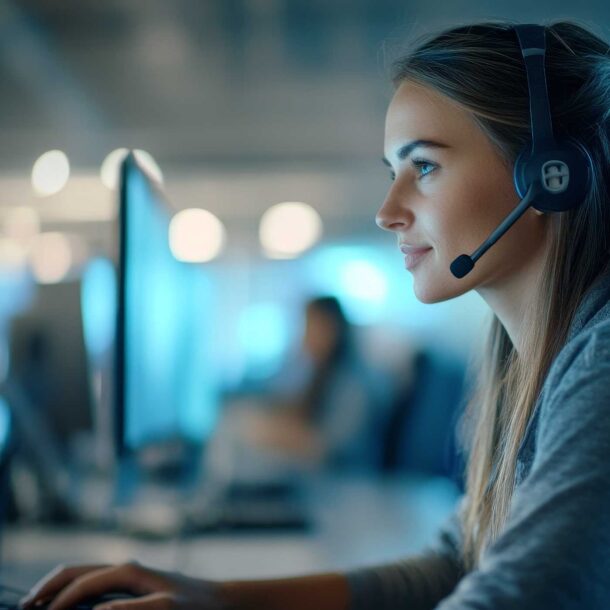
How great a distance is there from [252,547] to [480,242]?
947 mm

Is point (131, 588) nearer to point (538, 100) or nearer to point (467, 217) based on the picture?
point (467, 217)

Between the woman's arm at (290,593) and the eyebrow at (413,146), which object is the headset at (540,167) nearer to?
the eyebrow at (413,146)

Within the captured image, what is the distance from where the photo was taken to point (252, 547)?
1.57 meters

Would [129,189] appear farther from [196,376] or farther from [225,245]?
[225,245]

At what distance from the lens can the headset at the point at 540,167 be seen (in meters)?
0.81

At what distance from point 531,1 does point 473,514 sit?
3.45 m

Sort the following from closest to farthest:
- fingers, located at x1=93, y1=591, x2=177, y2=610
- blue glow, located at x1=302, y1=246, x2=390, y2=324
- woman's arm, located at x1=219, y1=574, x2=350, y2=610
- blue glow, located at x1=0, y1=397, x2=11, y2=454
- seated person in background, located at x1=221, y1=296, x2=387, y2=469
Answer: fingers, located at x1=93, y1=591, x2=177, y2=610
woman's arm, located at x1=219, y1=574, x2=350, y2=610
blue glow, located at x1=0, y1=397, x2=11, y2=454
seated person in background, located at x1=221, y1=296, x2=387, y2=469
blue glow, located at x1=302, y1=246, x2=390, y2=324

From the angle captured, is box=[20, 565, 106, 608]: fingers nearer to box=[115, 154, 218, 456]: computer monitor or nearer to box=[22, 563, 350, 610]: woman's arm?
box=[22, 563, 350, 610]: woman's arm

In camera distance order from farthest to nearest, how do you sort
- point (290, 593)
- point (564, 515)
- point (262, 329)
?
1. point (262, 329)
2. point (290, 593)
3. point (564, 515)

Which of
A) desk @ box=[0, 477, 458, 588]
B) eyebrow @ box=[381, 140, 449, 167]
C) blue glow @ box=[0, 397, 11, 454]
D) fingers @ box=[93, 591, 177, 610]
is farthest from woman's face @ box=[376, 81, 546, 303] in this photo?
blue glow @ box=[0, 397, 11, 454]

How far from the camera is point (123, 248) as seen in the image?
1159 millimetres

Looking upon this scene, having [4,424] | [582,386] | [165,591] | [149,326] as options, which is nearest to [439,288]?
[582,386]

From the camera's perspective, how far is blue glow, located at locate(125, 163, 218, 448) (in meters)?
1.22

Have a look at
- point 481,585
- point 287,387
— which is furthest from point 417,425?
point 481,585
